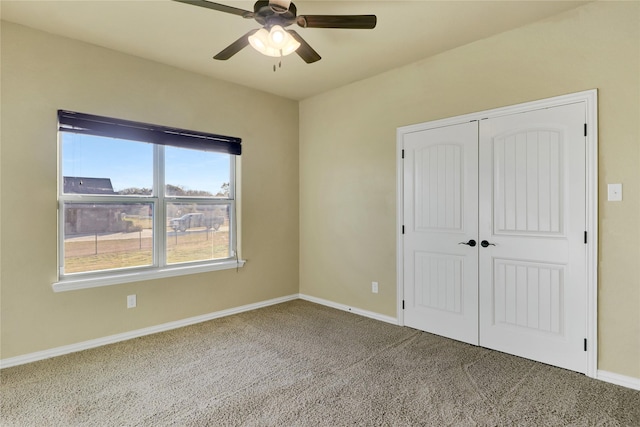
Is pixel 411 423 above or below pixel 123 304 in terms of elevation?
below

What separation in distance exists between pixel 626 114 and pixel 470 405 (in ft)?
7.29

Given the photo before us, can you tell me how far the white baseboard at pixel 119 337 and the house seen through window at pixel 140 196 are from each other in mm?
600

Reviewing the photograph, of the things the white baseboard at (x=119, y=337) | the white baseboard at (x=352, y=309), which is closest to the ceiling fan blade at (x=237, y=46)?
the white baseboard at (x=119, y=337)

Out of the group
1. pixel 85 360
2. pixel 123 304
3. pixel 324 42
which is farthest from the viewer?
pixel 123 304

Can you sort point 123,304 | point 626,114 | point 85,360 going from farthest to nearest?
point 123,304, point 85,360, point 626,114

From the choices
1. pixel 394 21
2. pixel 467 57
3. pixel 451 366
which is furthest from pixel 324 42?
pixel 451 366

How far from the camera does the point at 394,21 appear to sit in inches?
103

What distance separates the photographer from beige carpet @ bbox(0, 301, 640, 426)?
1.98m

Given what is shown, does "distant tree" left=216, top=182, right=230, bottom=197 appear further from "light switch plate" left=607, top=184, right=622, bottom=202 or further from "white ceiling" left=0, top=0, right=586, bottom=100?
"light switch plate" left=607, top=184, right=622, bottom=202

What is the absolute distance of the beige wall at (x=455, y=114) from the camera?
232 cm

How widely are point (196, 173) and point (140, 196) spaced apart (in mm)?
646

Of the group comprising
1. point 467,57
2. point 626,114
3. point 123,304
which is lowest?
point 123,304

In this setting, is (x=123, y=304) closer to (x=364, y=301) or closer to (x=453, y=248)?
(x=364, y=301)

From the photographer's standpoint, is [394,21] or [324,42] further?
[324,42]
